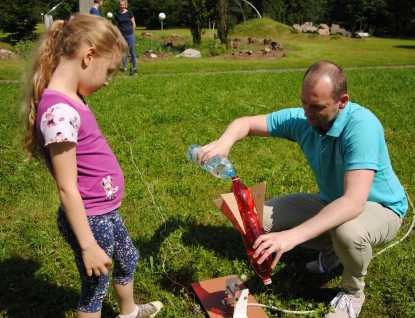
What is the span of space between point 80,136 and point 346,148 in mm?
1639

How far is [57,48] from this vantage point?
5.94 feet

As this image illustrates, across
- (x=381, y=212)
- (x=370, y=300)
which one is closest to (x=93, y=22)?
(x=381, y=212)

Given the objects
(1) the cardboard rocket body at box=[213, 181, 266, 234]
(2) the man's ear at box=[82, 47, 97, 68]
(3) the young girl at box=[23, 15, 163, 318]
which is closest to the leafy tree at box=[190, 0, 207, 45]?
(1) the cardboard rocket body at box=[213, 181, 266, 234]

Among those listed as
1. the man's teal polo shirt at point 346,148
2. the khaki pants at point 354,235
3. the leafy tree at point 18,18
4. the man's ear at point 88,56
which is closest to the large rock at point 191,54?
the leafy tree at point 18,18

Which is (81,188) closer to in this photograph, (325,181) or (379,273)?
(325,181)

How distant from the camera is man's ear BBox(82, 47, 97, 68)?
1789mm

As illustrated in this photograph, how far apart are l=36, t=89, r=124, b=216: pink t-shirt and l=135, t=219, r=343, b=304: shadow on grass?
1.10m

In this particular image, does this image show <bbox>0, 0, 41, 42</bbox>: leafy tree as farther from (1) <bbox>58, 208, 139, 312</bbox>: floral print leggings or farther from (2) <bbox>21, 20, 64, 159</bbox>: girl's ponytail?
(1) <bbox>58, 208, 139, 312</bbox>: floral print leggings

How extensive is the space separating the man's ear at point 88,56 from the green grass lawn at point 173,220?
2.38 ft

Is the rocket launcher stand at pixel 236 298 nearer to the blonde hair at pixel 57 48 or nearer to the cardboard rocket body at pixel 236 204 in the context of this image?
the cardboard rocket body at pixel 236 204

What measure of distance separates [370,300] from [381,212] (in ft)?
2.07

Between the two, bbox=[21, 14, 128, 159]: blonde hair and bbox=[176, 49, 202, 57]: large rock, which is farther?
bbox=[176, 49, 202, 57]: large rock

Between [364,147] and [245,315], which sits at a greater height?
[364,147]

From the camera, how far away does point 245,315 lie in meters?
2.37
